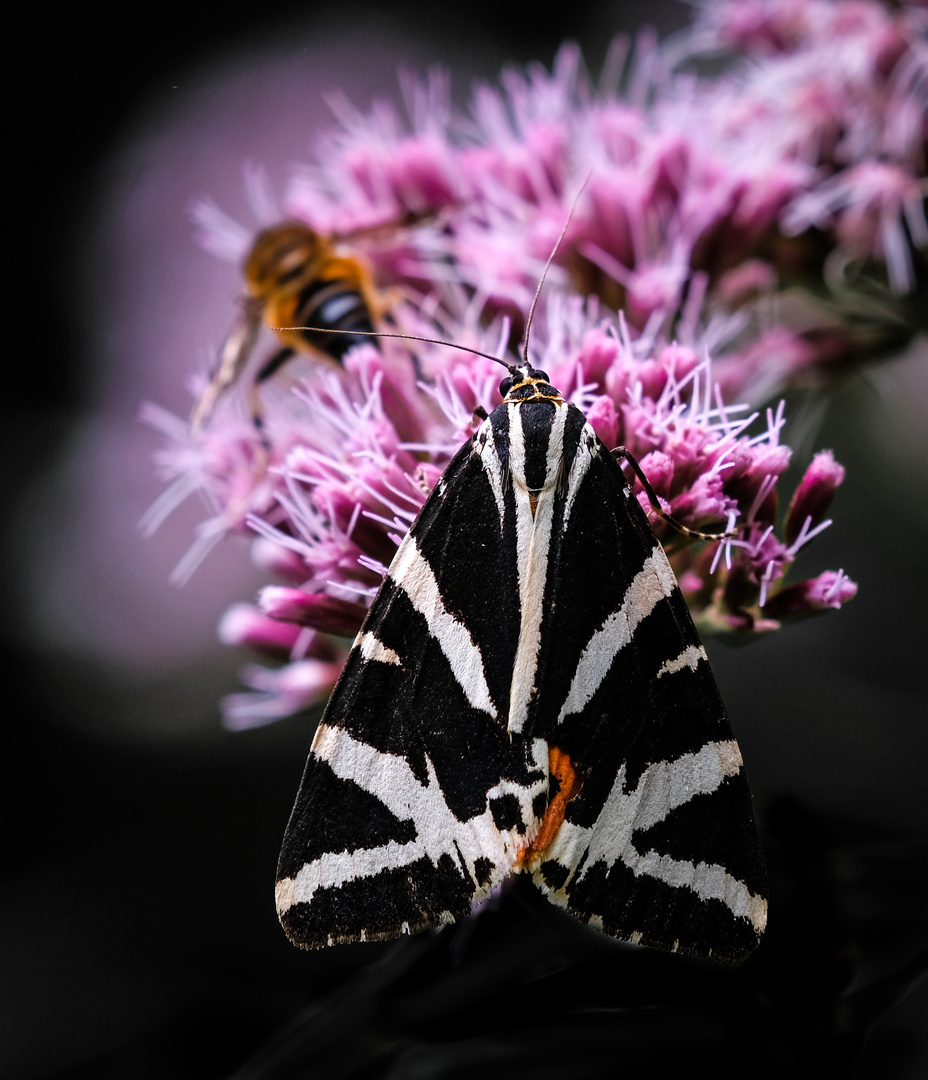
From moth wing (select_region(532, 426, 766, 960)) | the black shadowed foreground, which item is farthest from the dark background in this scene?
moth wing (select_region(532, 426, 766, 960))

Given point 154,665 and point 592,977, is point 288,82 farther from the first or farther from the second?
point 592,977

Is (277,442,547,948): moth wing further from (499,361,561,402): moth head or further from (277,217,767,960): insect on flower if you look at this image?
(499,361,561,402): moth head

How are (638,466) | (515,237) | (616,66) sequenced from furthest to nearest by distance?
→ 1. (616,66)
2. (515,237)
3. (638,466)

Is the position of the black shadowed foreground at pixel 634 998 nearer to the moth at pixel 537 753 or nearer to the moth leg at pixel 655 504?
the moth at pixel 537 753

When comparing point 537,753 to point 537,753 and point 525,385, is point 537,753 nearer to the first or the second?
point 537,753

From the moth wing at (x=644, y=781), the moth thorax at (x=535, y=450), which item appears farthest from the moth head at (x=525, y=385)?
the moth wing at (x=644, y=781)

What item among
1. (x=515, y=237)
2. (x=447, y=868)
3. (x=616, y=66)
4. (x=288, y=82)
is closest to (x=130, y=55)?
(x=288, y=82)
